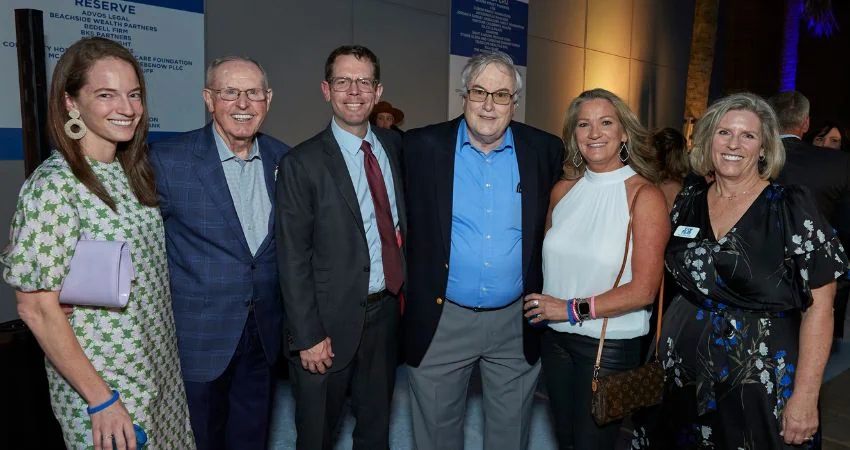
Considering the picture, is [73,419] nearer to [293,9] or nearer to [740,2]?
[293,9]

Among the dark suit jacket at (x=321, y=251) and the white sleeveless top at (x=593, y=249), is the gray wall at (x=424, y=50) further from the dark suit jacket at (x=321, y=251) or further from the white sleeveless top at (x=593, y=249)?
the white sleeveless top at (x=593, y=249)

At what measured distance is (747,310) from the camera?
2041 millimetres

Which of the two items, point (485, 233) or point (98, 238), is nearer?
point (98, 238)

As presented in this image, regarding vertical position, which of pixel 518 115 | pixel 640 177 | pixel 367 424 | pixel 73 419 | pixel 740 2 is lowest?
pixel 367 424

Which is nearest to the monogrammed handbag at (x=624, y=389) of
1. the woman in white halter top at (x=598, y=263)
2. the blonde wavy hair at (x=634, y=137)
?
the woman in white halter top at (x=598, y=263)

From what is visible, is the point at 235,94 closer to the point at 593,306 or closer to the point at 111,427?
the point at 111,427

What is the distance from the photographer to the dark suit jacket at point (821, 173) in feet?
12.6

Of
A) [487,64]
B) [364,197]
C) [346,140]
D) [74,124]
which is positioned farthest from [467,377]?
[74,124]

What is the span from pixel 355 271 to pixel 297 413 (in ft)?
2.03

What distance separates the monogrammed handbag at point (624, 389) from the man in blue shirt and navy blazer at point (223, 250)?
1167 millimetres

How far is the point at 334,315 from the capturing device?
2.32 meters

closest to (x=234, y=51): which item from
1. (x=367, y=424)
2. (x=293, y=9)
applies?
(x=293, y=9)

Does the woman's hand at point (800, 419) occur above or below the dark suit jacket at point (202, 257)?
below

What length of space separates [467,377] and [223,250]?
41.1 inches
